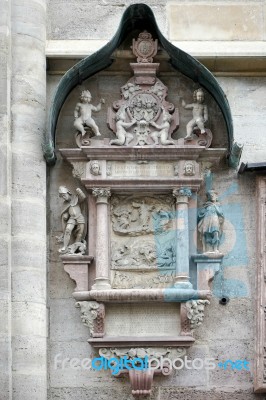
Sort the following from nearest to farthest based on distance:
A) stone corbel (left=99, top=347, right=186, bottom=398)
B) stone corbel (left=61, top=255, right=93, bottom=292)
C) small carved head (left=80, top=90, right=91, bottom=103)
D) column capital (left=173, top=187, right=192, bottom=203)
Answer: stone corbel (left=99, top=347, right=186, bottom=398) → stone corbel (left=61, top=255, right=93, bottom=292) → column capital (left=173, top=187, right=192, bottom=203) → small carved head (left=80, top=90, right=91, bottom=103)

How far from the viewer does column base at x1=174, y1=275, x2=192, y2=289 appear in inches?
458

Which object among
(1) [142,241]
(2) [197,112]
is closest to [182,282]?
(1) [142,241]

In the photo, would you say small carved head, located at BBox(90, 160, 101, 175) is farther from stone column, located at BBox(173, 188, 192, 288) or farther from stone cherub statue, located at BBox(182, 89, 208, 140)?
stone cherub statue, located at BBox(182, 89, 208, 140)

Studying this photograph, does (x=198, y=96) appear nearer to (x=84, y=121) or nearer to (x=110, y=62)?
(x=110, y=62)

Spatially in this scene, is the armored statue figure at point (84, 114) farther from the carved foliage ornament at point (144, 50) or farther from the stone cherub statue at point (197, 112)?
the stone cherub statue at point (197, 112)

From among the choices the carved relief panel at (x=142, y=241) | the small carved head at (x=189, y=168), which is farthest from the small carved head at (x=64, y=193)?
the small carved head at (x=189, y=168)

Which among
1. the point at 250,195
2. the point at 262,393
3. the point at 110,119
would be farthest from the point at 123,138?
the point at 262,393

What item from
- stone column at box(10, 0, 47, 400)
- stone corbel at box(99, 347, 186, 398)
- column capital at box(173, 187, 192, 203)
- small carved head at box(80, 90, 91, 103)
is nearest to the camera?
A: stone column at box(10, 0, 47, 400)

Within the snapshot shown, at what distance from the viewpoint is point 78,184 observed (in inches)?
473

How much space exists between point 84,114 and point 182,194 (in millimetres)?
1122

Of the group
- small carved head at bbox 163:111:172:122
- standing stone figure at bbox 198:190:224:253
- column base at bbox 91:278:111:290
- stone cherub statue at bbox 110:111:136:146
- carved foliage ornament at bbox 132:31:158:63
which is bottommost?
column base at bbox 91:278:111:290

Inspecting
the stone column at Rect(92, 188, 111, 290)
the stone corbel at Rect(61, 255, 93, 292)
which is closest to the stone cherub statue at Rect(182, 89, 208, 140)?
the stone column at Rect(92, 188, 111, 290)

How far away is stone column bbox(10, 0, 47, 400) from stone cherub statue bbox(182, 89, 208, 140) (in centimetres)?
127

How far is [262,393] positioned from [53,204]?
7.97ft
